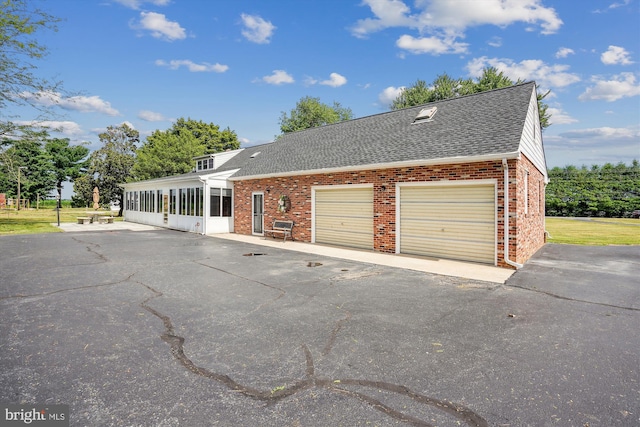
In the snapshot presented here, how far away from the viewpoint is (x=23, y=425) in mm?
2486

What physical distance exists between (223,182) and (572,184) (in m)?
36.4

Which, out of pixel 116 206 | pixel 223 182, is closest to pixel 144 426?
pixel 223 182

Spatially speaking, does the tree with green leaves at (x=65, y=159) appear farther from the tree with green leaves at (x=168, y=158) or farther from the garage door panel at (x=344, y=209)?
the garage door panel at (x=344, y=209)

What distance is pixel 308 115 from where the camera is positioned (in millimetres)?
44094

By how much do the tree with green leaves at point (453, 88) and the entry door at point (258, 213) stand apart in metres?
22.4

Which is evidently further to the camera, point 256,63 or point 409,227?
point 256,63

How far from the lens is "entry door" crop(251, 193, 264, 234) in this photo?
16312mm

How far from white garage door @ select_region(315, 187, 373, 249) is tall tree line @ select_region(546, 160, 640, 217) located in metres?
32.6

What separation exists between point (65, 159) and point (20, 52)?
41512mm

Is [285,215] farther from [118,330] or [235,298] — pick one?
[118,330]

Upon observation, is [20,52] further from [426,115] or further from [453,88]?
[453,88]

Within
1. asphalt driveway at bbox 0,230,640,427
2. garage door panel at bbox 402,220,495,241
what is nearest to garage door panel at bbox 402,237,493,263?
garage door panel at bbox 402,220,495,241

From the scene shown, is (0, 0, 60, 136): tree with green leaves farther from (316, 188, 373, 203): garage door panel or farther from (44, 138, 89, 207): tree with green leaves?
(44, 138, 89, 207): tree with green leaves

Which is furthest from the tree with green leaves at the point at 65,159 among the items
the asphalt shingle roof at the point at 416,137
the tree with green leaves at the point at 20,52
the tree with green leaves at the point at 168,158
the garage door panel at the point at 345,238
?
the garage door panel at the point at 345,238
